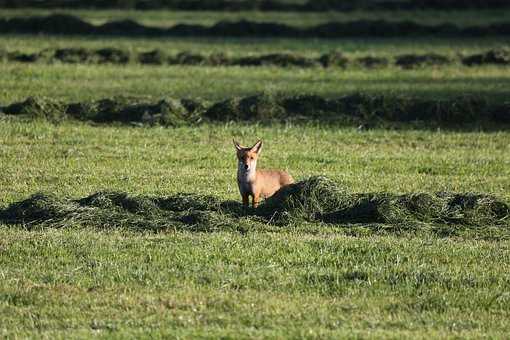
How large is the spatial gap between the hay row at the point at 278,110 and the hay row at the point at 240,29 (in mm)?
17291

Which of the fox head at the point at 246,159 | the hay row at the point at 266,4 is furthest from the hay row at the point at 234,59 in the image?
the fox head at the point at 246,159

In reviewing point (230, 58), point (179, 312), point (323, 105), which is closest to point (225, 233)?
point (179, 312)

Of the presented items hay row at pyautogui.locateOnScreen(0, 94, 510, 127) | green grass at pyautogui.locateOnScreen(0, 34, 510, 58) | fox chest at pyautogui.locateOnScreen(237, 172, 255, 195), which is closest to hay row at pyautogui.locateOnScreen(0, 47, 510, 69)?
green grass at pyautogui.locateOnScreen(0, 34, 510, 58)

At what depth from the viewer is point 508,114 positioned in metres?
23.6

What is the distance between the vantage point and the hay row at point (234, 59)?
32.6 metres

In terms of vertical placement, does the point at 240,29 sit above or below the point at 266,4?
below

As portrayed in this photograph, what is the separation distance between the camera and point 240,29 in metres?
41.0

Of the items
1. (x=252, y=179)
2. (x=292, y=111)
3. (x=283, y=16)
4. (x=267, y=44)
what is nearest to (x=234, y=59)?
(x=267, y=44)

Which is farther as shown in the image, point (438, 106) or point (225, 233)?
point (438, 106)

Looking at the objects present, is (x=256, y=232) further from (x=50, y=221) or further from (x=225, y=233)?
(x=50, y=221)

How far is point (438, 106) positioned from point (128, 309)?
14.3 m

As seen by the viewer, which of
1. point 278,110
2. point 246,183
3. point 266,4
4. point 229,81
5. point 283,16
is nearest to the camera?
point 246,183

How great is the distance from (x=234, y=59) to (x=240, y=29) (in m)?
8.17

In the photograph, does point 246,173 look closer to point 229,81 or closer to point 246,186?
point 246,186
